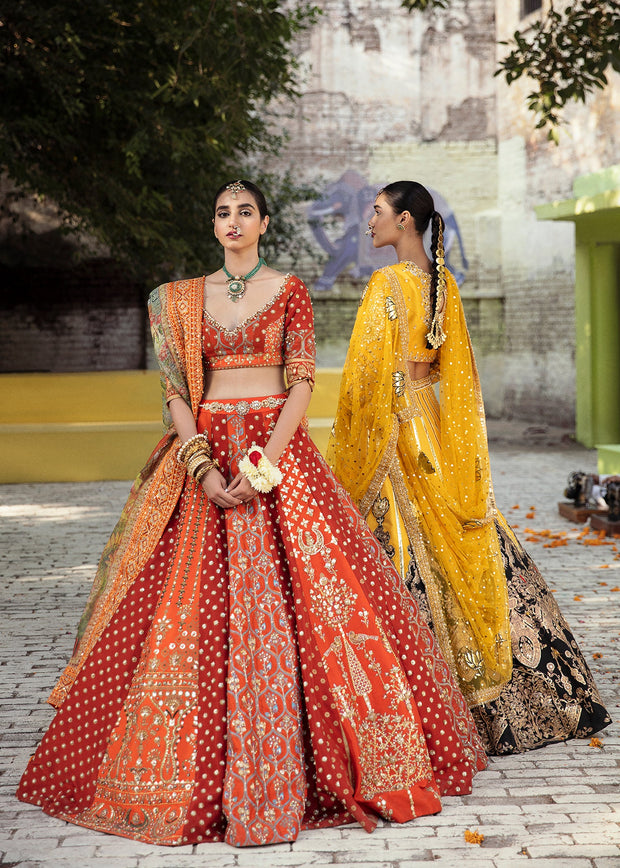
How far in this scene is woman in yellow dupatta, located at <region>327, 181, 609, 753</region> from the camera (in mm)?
3594

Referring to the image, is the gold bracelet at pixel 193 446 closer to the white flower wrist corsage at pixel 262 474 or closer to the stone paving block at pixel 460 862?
the white flower wrist corsage at pixel 262 474

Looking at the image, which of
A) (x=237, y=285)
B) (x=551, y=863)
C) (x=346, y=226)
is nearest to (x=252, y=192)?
(x=237, y=285)

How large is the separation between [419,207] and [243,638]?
175 centimetres

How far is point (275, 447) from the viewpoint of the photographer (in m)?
3.13

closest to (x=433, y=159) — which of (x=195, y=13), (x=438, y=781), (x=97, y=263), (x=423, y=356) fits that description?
(x=97, y=263)

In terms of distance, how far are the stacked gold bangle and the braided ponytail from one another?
105 cm

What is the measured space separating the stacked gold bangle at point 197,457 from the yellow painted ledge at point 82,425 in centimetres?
720

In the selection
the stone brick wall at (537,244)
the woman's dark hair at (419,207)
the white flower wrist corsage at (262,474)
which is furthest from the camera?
the stone brick wall at (537,244)

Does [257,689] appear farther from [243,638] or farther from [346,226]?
[346,226]

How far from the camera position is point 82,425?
10883 millimetres

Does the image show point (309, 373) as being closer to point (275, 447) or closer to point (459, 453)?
point (275, 447)

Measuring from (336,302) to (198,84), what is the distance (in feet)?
33.3

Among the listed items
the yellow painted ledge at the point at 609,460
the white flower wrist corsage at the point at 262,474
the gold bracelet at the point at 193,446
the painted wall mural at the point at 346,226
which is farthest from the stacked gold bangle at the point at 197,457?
the painted wall mural at the point at 346,226

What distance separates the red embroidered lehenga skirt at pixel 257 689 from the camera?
2.83 m
